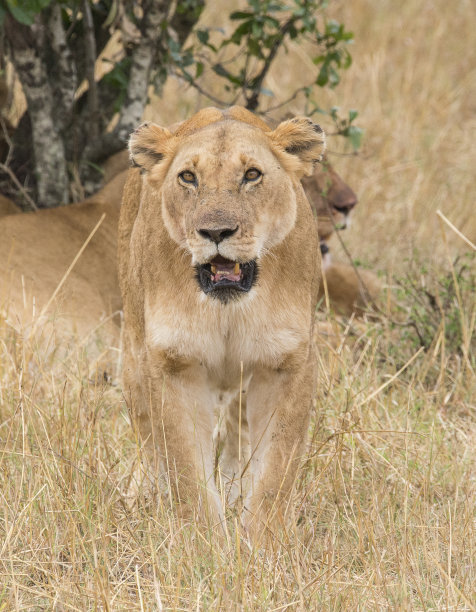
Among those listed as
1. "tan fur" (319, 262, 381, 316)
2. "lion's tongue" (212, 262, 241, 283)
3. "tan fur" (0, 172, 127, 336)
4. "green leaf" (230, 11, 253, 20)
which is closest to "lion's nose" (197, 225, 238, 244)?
"lion's tongue" (212, 262, 241, 283)

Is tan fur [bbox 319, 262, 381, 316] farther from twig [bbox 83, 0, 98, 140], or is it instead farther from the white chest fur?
the white chest fur

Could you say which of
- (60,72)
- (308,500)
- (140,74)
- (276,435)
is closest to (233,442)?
(308,500)

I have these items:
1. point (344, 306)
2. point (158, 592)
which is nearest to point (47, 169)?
point (344, 306)

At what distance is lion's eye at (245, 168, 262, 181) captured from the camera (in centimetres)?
279

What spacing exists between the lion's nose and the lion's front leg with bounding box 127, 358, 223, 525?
20.0 inches

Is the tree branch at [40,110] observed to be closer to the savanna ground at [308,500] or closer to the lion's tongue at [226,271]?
the savanna ground at [308,500]

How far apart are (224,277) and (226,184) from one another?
23 cm

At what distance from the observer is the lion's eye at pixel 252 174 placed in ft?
9.17

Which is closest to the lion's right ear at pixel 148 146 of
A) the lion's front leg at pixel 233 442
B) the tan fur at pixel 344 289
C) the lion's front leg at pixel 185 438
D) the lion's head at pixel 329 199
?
the lion's front leg at pixel 185 438

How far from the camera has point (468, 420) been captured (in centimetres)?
386

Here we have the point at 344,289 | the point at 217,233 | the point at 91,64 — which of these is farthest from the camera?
the point at 344,289

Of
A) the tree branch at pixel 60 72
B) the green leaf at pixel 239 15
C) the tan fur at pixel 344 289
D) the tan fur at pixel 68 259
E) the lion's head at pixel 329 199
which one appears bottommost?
the tan fur at pixel 344 289

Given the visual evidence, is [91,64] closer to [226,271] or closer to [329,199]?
[329,199]

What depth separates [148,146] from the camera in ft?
9.98
